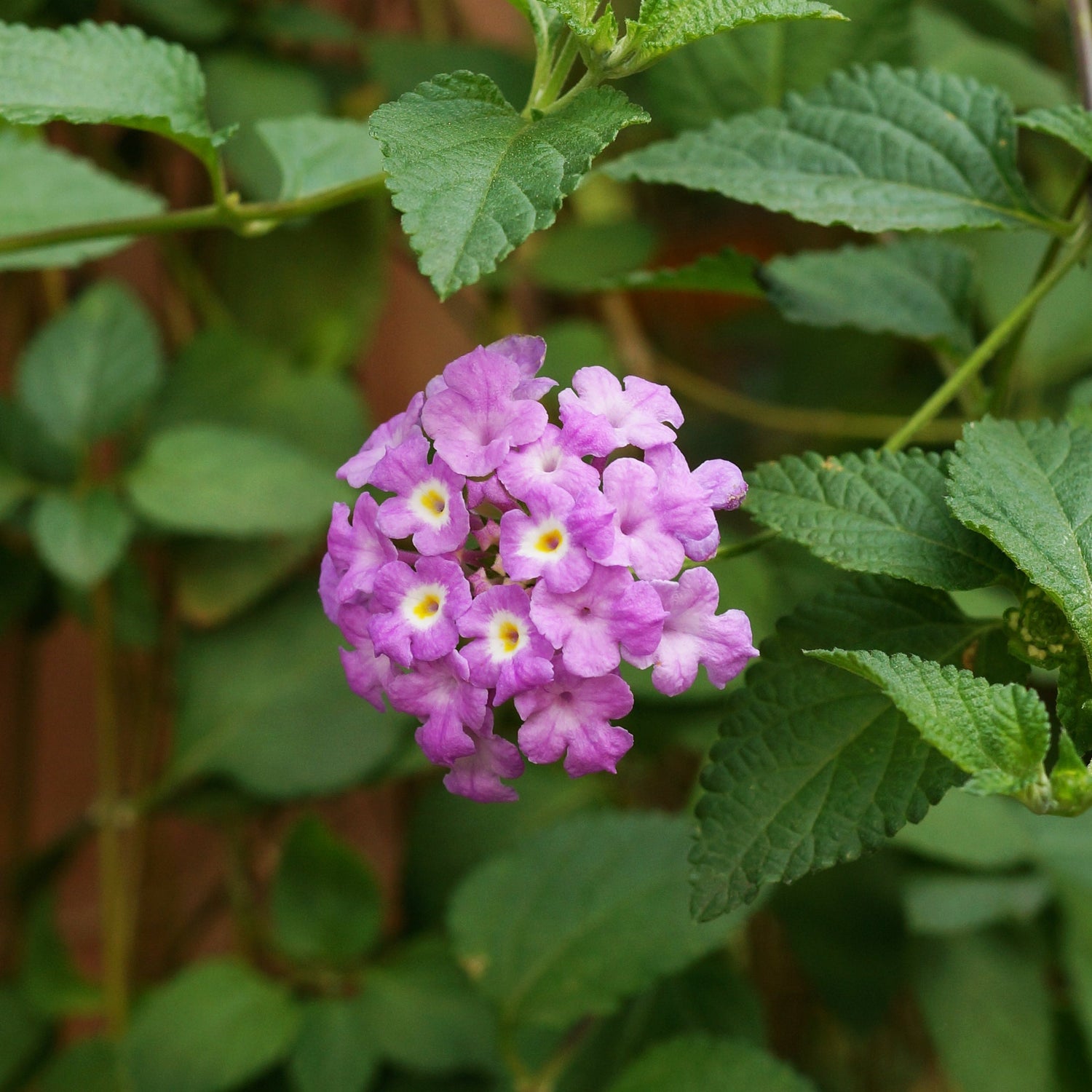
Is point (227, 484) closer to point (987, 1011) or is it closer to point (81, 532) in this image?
point (81, 532)

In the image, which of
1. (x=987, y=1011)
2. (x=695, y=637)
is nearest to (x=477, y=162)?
(x=695, y=637)

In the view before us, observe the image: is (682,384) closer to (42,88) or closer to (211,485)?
(211,485)

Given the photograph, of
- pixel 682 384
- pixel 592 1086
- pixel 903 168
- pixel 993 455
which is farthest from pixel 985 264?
pixel 592 1086

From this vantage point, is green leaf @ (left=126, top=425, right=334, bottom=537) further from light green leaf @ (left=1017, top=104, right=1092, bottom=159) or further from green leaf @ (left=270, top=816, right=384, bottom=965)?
light green leaf @ (left=1017, top=104, right=1092, bottom=159)

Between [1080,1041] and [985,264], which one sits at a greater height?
[985,264]

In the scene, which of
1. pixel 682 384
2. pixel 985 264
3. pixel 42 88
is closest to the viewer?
pixel 42 88

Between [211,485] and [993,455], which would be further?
[211,485]

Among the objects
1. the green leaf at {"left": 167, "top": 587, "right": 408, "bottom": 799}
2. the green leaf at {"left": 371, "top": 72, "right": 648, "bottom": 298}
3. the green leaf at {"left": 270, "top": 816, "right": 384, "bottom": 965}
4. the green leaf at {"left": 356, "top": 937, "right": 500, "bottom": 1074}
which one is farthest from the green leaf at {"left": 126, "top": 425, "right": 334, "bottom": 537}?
the green leaf at {"left": 371, "top": 72, "right": 648, "bottom": 298}

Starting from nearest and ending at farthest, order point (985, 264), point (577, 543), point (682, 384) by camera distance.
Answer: point (577, 543) → point (985, 264) → point (682, 384)

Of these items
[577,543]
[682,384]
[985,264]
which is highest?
[577,543]
